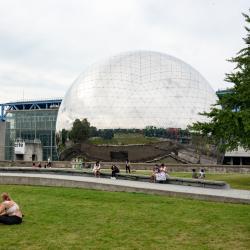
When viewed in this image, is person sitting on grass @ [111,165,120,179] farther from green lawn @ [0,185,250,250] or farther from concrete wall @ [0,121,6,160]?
concrete wall @ [0,121,6,160]

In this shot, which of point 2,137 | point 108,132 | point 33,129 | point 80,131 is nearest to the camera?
point 108,132

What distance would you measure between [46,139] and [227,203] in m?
54.8

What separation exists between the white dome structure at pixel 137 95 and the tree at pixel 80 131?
0.40m

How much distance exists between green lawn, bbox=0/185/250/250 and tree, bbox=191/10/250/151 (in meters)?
7.65

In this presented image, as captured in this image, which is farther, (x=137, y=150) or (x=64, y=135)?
(x=64, y=135)

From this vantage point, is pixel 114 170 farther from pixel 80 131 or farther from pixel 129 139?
pixel 80 131

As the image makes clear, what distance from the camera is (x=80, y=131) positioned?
3500 centimetres

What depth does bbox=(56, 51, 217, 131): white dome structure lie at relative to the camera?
34156 millimetres

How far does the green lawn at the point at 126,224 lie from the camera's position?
29.1 feet

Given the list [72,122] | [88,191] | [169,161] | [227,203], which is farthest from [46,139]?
[227,203]

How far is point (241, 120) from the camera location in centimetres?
2155

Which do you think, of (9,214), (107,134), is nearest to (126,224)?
(9,214)

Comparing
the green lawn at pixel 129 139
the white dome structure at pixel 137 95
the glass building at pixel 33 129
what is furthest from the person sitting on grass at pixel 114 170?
the glass building at pixel 33 129

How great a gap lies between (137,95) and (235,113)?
44.7ft
